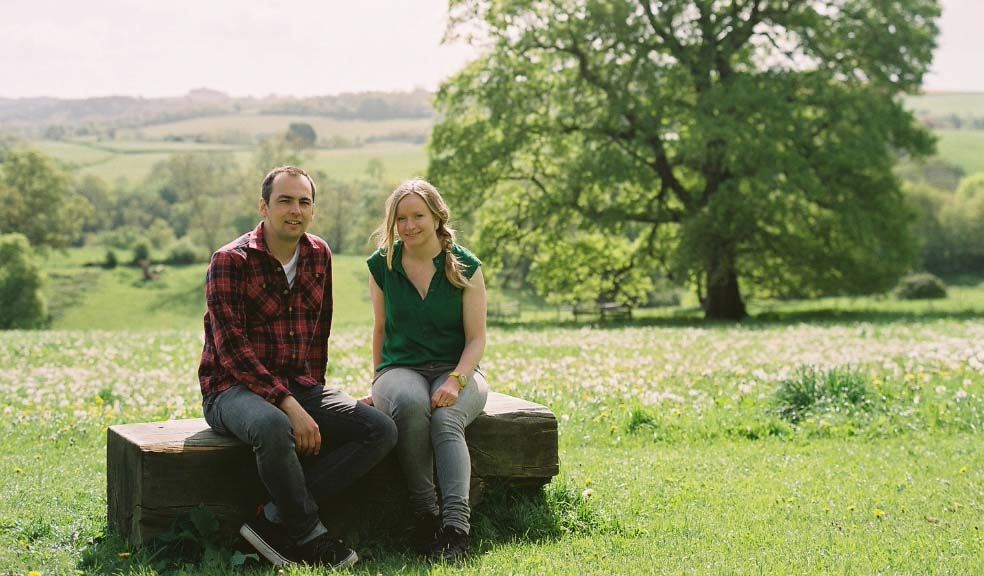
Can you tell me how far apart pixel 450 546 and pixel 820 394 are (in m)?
5.73

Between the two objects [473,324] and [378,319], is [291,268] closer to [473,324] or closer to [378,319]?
[378,319]

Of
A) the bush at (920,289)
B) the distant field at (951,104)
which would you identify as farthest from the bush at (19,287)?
the distant field at (951,104)

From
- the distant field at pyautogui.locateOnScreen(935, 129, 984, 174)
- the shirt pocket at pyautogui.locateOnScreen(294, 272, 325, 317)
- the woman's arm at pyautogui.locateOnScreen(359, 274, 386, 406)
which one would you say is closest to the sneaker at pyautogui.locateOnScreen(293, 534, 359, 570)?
the woman's arm at pyautogui.locateOnScreen(359, 274, 386, 406)

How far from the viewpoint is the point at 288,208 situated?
19.0 feet

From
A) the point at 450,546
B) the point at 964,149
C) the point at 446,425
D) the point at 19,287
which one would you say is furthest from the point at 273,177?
the point at 964,149

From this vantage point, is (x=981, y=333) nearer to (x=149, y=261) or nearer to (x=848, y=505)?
(x=848, y=505)

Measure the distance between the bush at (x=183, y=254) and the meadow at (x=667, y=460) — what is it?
70978mm

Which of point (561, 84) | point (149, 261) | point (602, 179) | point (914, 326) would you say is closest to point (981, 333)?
point (914, 326)

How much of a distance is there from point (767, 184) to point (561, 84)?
7.75 metres

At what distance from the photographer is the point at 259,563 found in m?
5.40

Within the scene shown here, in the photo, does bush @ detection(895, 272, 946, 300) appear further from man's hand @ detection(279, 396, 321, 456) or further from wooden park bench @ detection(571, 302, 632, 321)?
man's hand @ detection(279, 396, 321, 456)

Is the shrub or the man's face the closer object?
the man's face

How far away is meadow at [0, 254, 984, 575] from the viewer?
17.7 feet

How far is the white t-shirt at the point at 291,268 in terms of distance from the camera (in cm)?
588
